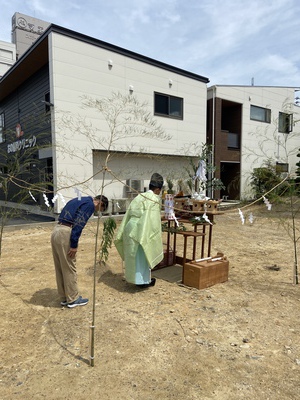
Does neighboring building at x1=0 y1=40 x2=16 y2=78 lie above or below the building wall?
above

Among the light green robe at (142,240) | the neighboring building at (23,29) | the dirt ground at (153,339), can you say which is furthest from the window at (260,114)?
the neighboring building at (23,29)

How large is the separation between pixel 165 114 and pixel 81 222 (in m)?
10.8

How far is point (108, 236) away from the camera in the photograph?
17.0 feet

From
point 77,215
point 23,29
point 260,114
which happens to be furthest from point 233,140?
point 23,29

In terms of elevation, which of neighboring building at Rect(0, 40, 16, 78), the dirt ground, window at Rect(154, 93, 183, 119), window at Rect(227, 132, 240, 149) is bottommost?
the dirt ground

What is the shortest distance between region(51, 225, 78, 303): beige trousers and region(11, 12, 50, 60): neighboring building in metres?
41.8

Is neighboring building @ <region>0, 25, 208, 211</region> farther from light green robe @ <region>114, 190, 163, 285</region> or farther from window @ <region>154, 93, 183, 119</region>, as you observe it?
light green robe @ <region>114, 190, 163, 285</region>

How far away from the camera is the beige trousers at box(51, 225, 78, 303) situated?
354 cm

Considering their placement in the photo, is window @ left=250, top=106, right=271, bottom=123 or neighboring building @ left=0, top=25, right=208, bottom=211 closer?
neighboring building @ left=0, top=25, right=208, bottom=211

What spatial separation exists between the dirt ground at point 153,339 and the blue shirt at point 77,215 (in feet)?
3.19

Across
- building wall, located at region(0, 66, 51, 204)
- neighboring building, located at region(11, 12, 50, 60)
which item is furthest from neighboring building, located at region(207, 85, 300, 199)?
neighboring building, located at region(11, 12, 50, 60)

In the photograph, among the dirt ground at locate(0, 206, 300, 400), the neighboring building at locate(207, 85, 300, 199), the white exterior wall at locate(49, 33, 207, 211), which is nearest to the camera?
the dirt ground at locate(0, 206, 300, 400)

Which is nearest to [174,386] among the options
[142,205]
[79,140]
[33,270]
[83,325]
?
[83,325]

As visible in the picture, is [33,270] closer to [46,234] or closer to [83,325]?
[83,325]
